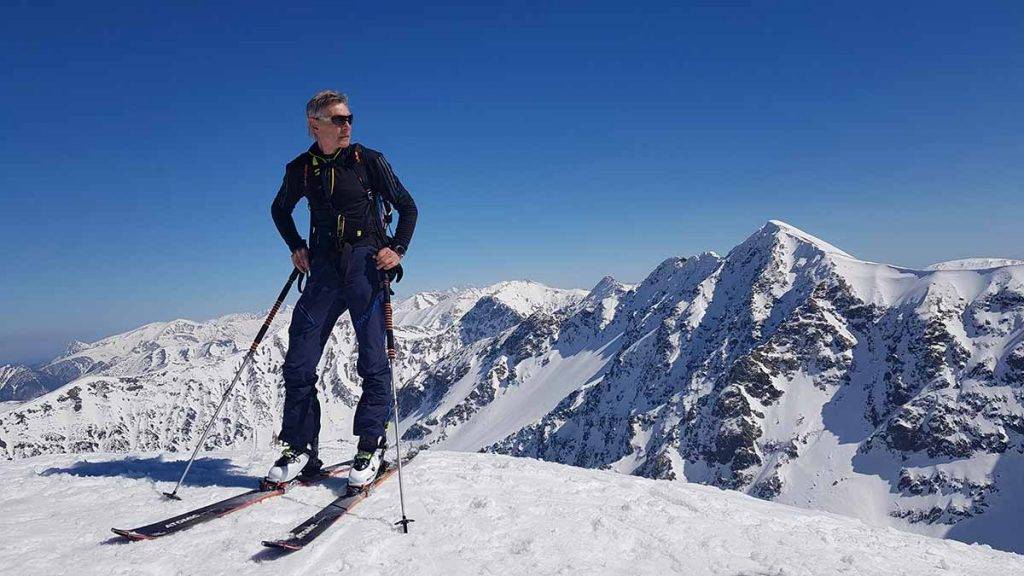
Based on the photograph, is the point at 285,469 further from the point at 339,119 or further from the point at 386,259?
the point at 339,119

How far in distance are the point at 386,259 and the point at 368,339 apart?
1.10m

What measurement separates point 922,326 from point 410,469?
230 m

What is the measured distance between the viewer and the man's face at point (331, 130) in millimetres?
7051

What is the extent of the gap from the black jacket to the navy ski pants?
1.00 ft

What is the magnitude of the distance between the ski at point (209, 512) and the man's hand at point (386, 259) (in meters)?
3.09

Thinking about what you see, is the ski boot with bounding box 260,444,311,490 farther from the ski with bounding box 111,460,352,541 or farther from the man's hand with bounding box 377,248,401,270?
the man's hand with bounding box 377,248,401,270

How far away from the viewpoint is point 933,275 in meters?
196

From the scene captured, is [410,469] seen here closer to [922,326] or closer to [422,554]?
[422,554]

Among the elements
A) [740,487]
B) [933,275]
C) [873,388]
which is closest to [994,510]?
[873,388]

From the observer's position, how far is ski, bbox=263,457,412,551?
489cm

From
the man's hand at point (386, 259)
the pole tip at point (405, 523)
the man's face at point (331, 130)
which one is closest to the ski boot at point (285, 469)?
the pole tip at point (405, 523)

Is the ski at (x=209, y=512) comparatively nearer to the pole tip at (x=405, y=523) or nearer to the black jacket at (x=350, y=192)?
the pole tip at (x=405, y=523)

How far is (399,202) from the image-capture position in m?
7.43

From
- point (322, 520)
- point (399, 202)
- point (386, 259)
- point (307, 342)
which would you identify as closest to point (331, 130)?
point (399, 202)
